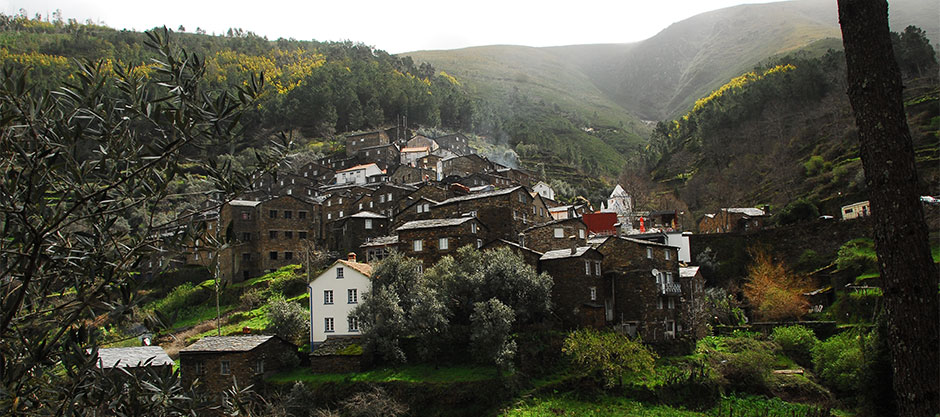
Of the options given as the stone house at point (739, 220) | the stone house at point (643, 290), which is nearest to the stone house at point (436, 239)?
the stone house at point (643, 290)

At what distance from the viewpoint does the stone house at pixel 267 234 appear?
2249 inches

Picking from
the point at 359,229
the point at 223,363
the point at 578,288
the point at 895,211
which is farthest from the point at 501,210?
the point at 895,211

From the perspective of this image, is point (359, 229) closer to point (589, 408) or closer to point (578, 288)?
point (578, 288)

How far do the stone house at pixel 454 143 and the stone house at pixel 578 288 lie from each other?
67.5 meters

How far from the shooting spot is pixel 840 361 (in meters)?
30.8

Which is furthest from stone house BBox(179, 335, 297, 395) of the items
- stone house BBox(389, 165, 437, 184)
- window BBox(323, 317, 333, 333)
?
stone house BBox(389, 165, 437, 184)

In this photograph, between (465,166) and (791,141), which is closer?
(791,141)

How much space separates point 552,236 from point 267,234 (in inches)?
1196

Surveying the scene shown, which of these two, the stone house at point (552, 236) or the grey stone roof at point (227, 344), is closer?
the grey stone roof at point (227, 344)

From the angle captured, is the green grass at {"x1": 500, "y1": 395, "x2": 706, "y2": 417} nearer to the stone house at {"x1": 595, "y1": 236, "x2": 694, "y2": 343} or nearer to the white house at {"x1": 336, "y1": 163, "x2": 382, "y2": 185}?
the stone house at {"x1": 595, "y1": 236, "x2": 694, "y2": 343}

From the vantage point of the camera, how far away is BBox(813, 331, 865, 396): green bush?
29.9 meters

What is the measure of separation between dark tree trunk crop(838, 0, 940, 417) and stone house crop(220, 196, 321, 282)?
182ft

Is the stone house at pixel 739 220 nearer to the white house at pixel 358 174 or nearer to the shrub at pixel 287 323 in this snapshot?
the shrub at pixel 287 323

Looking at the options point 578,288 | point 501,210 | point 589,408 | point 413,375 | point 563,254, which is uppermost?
point 501,210
